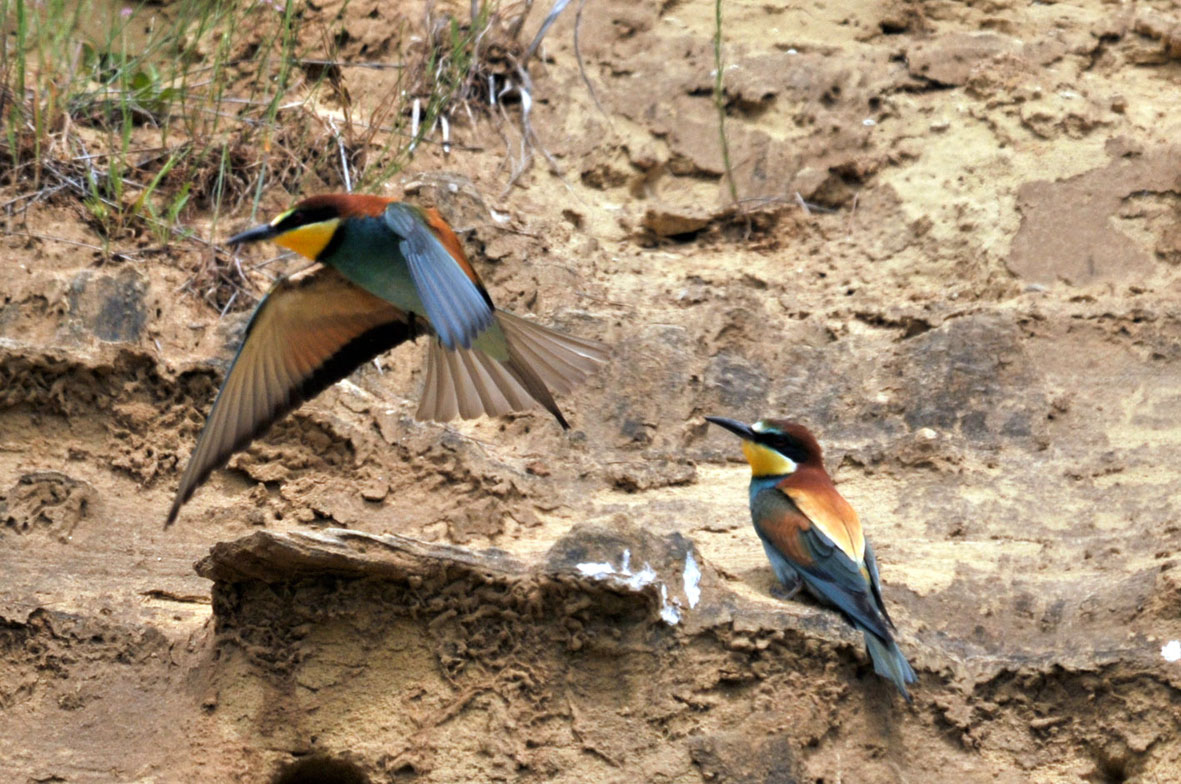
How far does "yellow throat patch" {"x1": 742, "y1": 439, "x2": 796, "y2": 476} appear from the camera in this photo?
341 cm

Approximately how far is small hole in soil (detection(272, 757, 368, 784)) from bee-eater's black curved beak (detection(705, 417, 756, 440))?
4.18 ft

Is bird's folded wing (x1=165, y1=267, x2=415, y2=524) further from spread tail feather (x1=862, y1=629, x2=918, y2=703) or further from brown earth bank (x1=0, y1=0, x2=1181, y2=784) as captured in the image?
spread tail feather (x1=862, y1=629, x2=918, y2=703)

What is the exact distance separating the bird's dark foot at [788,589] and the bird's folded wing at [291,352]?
1.04m

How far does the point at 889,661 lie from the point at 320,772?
3.37 ft

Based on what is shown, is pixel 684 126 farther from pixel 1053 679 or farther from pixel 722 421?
pixel 1053 679

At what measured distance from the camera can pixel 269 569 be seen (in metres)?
2.75

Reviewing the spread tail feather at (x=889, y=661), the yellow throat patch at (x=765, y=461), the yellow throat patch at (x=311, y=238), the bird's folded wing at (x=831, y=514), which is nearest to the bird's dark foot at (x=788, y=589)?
the bird's folded wing at (x=831, y=514)

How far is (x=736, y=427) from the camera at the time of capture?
3674mm

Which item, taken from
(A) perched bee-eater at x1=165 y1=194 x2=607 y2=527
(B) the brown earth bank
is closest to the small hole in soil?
(B) the brown earth bank

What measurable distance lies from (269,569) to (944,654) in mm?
1230

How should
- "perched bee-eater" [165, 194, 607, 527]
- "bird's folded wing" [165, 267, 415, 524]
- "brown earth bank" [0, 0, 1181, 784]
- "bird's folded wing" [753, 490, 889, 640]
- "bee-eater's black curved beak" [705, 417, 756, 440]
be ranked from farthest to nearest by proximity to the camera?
"bee-eater's black curved beak" [705, 417, 756, 440]
"perched bee-eater" [165, 194, 607, 527]
"bird's folded wing" [165, 267, 415, 524]
"bird's folded wing" [753, 490, 889, 640]
"brown earth bank" [0, 0, 1181, 784]

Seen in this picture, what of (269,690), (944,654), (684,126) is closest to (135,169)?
(684,126)

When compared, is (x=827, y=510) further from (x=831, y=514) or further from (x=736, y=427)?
(x=736, y=427)

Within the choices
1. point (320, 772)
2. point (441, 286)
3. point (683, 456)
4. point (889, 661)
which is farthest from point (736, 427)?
point (320, 772)
